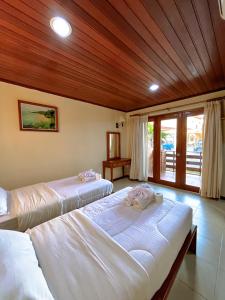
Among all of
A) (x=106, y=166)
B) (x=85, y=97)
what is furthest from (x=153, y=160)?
(x=85, y=97)

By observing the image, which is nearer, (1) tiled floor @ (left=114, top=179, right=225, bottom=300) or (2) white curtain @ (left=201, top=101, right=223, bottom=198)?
(1) tiled floor @ (left=114, top=179, right=225, bottom=300)

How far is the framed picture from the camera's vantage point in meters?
2.80

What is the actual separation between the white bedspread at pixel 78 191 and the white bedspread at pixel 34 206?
0.13 metres

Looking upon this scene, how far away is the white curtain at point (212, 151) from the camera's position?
3.13 metres

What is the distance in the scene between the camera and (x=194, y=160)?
3.74m

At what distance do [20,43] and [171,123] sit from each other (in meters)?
3.74

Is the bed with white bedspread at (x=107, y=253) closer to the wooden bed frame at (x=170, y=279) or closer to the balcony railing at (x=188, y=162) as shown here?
the wooden bed frame at (x=170, y=279)

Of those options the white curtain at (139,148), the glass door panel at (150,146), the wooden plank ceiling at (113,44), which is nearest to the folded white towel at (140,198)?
the wooden plank ceiling at (113,44)

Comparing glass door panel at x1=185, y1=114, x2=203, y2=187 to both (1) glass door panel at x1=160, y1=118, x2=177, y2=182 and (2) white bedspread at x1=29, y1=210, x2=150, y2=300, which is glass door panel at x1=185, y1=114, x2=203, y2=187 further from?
(2) white bedspread at x1=29, y1=210, x2=150, y2=300

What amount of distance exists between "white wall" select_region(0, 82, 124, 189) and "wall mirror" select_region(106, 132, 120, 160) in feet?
0.72

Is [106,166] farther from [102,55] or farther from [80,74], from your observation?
[102,55]

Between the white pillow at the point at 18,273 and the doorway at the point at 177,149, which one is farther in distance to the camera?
the doorway at the point at 177,149

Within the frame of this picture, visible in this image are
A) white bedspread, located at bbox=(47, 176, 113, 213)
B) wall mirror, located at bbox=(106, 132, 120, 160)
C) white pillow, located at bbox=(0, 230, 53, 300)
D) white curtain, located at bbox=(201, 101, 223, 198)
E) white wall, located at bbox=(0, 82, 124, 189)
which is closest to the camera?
white pillow, located at bbox=(0, 230, 53, 300)

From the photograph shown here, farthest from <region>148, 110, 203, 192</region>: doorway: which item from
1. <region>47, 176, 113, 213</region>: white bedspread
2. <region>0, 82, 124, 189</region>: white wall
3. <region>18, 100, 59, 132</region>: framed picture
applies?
<region>18, 100, 59, 132</region>: framed picture
